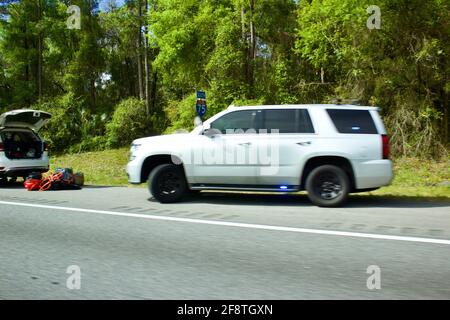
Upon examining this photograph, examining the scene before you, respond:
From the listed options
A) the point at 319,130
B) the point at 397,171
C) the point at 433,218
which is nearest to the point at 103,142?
the point at 397,171

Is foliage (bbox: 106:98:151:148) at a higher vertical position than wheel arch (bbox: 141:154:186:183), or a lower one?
higher

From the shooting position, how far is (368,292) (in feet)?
13.1

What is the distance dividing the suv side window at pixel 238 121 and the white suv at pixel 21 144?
20.5 feet

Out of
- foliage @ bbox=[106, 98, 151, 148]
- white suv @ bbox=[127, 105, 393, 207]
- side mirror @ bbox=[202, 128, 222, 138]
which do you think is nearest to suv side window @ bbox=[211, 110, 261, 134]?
white suv @ bbox=[127, 105, 393, 207]

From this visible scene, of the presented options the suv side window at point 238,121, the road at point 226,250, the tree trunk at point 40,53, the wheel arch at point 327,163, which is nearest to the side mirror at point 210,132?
the suv side window at point 238,121

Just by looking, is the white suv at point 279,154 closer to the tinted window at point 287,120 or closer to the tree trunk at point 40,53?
the tinted window at point 287,120

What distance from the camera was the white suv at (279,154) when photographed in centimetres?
846

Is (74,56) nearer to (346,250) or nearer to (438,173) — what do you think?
(438,173)

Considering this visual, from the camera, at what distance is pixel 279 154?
8734mm

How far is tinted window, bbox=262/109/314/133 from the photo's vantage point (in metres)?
8.87

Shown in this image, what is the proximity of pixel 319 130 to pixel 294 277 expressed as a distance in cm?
473

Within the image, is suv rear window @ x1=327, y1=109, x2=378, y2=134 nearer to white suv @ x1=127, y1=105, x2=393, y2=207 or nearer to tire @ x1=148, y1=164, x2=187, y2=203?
white suv @ x1=127, y1=105, x2=393, y2=207

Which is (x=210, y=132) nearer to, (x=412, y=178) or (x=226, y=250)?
(x=226, y=250)

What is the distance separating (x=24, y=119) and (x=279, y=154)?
26.2ft
